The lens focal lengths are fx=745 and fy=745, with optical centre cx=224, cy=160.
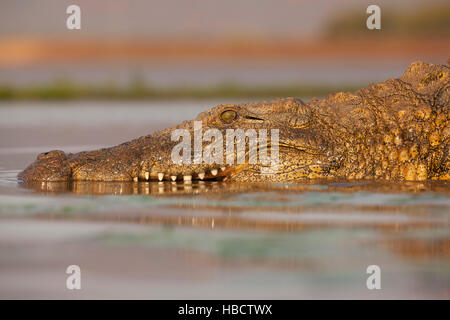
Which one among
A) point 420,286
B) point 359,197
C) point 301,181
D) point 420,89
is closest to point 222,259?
point 420,286

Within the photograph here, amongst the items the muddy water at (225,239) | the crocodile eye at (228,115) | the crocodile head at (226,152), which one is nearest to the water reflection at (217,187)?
the muddy water at (225,239)

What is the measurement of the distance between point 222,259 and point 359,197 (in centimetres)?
253

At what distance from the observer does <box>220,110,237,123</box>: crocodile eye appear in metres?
8.03

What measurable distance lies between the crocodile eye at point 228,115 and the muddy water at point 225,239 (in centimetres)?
75

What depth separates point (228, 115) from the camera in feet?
26.3

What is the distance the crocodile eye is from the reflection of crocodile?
0.4 inches

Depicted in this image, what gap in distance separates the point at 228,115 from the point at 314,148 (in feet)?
3.24

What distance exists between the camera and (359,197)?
22.1 ft

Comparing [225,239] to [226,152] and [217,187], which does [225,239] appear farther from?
[226,152]

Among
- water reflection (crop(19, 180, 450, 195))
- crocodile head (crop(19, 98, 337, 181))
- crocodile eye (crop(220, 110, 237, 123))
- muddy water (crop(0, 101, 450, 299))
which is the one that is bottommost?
muddy water (crop(0, 101, 450, 299))

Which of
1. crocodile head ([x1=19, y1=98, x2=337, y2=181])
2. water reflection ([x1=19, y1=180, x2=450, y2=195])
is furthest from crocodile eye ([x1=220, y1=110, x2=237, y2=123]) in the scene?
water reflection ([x1=19, y1=180, x2=450, y2=195])

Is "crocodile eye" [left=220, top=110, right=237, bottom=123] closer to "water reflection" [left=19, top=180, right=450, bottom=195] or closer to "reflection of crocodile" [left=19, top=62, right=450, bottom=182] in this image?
"reflection of crocodile" [left=19, top=62, right=450, bottom=182]

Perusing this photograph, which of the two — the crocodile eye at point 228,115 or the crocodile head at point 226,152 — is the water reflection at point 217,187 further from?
the crocodile eye at point 228,115
